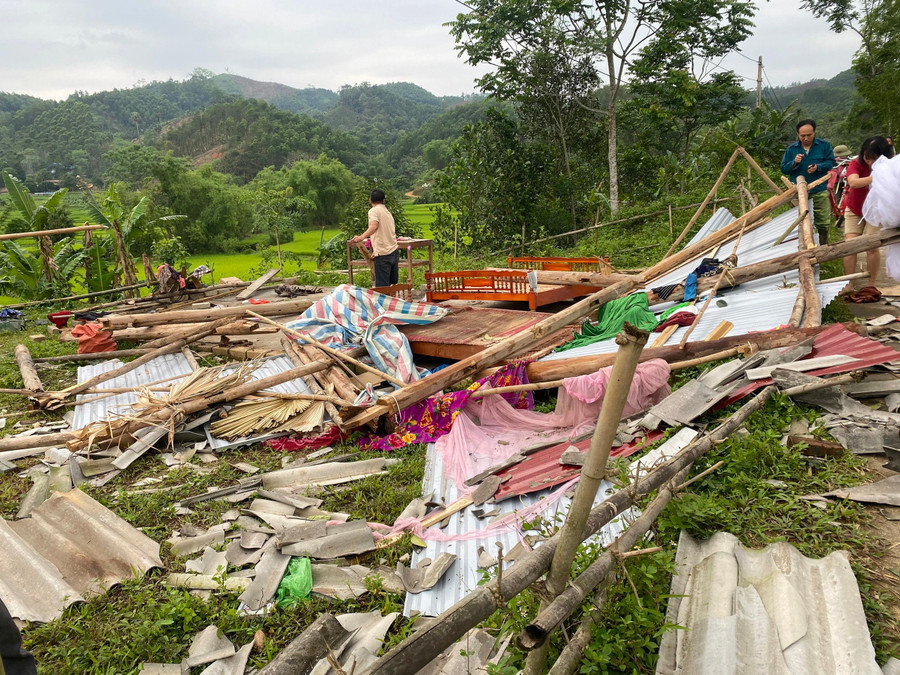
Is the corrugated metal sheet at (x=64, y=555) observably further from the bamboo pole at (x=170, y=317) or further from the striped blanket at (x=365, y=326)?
the bamboo pole at (x=170, y=317)

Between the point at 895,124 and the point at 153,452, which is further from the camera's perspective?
the point at 895,124

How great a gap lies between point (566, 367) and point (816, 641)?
2959mm

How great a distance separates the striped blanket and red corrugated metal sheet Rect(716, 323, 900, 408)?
10.9ft

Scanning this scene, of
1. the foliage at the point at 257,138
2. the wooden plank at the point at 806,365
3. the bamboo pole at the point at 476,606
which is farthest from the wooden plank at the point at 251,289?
the foliage at the point at 257,138

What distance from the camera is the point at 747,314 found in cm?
499

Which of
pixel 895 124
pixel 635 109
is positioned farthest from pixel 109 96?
pixel 895 124

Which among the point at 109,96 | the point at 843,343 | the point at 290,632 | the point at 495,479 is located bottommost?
the point at 290,632

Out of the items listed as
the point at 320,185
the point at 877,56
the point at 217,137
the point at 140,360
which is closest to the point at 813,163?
the point at 140,360

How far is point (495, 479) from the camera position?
379 cm

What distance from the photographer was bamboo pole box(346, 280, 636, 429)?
189 inches

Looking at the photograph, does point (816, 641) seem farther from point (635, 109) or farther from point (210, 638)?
point (635, 109)

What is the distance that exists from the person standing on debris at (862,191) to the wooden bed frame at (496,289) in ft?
9.81

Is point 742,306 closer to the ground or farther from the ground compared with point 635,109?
closer to the ground

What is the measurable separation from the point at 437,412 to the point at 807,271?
3.42 meters
